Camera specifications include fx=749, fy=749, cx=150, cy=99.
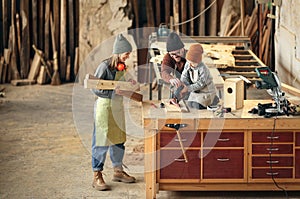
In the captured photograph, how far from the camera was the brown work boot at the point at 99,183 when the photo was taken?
7.61 meters

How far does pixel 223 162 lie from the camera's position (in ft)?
23.5

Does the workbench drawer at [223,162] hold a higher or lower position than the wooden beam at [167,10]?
lower

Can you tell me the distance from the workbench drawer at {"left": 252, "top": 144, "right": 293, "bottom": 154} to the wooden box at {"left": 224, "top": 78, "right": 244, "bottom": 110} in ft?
1.62

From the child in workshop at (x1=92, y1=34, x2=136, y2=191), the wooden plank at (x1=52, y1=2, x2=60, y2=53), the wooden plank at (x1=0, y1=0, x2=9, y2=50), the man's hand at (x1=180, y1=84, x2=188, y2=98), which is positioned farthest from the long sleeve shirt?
the wooden plank at (x1=0, y1=0, x2=9, y2=50)

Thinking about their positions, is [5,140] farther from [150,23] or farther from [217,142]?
[150,23]

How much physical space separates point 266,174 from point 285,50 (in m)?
3.38

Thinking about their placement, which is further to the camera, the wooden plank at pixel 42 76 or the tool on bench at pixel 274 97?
the wooden plank at pixel 42 76

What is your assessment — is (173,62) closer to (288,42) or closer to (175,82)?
(175,82)

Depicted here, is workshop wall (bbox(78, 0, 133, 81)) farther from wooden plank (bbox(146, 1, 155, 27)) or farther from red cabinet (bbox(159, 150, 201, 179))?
red cabinet (bbox(159, 150, 201, 179))

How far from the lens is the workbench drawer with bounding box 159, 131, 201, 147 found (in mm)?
7074

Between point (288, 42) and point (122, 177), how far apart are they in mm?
3400

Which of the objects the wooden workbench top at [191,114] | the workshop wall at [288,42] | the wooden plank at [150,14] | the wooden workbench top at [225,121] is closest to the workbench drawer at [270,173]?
the wooden workbench top at [225,121]

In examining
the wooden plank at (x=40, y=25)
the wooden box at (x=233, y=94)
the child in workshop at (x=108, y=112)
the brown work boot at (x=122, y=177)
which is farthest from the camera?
the wooden plank at (x=40, y=25)

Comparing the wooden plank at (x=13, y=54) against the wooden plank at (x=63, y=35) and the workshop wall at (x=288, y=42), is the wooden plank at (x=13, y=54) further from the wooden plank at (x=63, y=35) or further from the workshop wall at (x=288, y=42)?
the workshop wall at (x=288, y=42)
